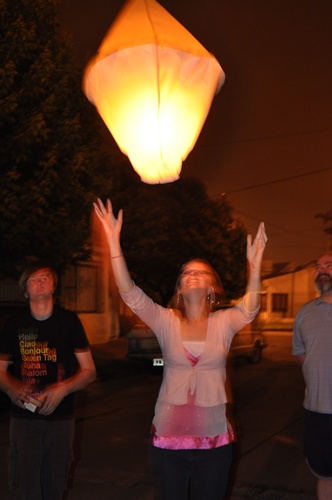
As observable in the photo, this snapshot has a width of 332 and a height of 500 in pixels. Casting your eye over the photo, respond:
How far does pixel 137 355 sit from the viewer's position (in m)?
17.8

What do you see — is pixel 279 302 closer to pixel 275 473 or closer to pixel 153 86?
pixel 275 473

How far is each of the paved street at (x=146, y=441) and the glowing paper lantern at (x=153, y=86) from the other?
4267 millimetres

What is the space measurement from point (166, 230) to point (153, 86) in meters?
23.5

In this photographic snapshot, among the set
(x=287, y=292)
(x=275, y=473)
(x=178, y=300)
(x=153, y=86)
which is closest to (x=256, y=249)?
(x=178, y=300)

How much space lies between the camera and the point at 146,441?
29.4 ft

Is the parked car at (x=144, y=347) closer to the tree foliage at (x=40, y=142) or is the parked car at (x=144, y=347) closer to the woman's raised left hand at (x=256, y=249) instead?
the tree foliage at (x=40, y=142)

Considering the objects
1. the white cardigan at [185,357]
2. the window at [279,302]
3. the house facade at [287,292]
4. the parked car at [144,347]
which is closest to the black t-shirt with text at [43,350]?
the white cardigan at [185,357]

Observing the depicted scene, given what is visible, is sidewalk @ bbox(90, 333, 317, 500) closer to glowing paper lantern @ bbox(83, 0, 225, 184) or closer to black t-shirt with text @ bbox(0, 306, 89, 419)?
black t-shirt with text @ bbox(0, 306, 89, 419)

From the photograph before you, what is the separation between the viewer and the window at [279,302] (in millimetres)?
57281

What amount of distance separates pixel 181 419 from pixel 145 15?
6.54 feet

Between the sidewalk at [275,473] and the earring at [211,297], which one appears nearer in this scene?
the earring at [211,297]

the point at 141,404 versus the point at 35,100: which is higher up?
the point at 35,100

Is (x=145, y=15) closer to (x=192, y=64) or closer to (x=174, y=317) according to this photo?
(x=192, y=64)

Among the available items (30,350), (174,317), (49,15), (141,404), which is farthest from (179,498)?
(49,15)
